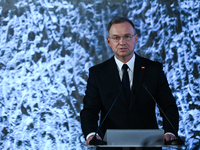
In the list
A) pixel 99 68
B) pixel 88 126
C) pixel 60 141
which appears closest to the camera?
pixel 88 126

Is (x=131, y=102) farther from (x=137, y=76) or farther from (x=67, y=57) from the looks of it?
Result: (x=67, y=57)

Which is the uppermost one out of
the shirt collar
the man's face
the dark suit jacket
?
the man's face

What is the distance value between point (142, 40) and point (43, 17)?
1103 mm

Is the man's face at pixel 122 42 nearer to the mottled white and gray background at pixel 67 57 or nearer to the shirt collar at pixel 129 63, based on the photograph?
the shirt collar at pixel 129 63

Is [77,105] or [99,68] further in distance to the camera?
[77,105]

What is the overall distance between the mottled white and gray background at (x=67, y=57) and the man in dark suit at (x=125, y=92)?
93 centimetres

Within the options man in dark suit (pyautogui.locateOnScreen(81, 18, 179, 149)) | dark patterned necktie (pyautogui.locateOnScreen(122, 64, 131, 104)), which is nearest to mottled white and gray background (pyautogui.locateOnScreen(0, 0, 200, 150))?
man in dark suit (pyautogui.locateOnScreen(81, 18, 179, 149))

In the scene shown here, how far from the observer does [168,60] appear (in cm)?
330

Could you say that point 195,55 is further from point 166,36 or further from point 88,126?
point 88,126

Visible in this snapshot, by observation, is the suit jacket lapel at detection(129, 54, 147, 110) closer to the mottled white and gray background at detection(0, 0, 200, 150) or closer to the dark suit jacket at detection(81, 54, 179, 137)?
the dark suit jacket at detection(81, 54, 179, 137)

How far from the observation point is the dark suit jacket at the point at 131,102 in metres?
2.20

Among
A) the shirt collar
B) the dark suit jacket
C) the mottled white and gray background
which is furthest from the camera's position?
the mottled white and gray background

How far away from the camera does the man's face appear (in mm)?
2271

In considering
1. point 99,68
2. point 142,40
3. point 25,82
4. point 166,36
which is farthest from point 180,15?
point 25,82
